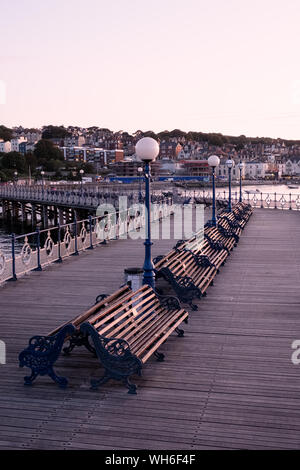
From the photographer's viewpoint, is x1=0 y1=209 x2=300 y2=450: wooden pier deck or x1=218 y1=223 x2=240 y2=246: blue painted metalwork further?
x1=218 y1=223 x2=240 y2=246: blue painted metalwork

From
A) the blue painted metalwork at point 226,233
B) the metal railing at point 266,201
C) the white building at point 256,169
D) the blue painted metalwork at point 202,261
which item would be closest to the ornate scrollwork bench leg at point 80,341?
the blue painted metalwork at point 202,261

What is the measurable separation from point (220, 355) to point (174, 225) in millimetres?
15951

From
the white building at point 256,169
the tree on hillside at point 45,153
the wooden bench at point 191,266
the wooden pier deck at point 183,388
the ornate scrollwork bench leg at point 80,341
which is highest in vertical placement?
the tree on hillside at point 45,153

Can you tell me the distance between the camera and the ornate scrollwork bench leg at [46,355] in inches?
212

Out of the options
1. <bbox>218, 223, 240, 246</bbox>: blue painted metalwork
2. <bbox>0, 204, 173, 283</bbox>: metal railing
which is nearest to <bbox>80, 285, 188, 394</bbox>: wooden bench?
<bbox>0, 204, 173, 283</bbox>: metal railing

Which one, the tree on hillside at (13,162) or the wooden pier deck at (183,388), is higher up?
the tree on hillside at (13,162)

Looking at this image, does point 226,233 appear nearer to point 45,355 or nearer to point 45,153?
point 45,355

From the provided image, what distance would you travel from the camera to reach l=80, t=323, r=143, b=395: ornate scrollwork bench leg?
5.32 m

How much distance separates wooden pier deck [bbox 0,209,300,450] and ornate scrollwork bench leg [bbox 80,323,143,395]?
135 mm

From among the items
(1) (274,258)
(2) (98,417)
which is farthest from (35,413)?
(1) (274,258)

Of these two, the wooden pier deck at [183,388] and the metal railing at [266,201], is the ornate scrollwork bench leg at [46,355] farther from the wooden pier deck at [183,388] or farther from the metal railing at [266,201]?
the metal railing at [266,201]

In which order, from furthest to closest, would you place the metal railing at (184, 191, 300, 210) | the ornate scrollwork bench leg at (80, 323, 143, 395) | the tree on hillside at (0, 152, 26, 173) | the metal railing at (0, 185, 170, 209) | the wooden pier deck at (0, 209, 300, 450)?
the tree on hillside at (0, 152, 26, 173)
the metal railing at (0, 185, 170, 209)
the metal railing at (184, 191, 300, 210)
the ornate scrollwork bench leg at (80, 323, 143, 395)
the wooden pier deck at (0, 209, 300, 450)

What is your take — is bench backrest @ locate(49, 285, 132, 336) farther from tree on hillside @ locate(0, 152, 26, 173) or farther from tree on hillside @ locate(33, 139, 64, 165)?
tree on hillside @ locate(33, 139, 64, 165)
